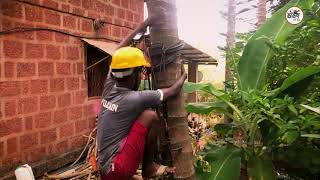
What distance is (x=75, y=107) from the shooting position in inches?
221

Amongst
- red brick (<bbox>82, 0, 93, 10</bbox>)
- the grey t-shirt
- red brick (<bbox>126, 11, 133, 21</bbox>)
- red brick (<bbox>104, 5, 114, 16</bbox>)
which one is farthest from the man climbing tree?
red brick (<bbox>126, 11, 133, 21</bbox>)

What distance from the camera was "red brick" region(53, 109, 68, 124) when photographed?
5148 millimetres

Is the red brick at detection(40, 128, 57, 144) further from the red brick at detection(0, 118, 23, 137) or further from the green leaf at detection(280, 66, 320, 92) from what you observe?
the green leaf at detection(280, 66, 320, 92)

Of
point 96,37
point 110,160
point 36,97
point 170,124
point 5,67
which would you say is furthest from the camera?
point 96,37

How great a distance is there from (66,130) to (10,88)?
1.29 metres

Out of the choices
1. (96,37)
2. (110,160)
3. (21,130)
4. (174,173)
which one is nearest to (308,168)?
(174,173)

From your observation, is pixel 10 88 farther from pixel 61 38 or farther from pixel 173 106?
pixel 173 106

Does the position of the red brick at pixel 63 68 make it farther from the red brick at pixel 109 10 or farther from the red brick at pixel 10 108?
the red brick at pixel 109 10

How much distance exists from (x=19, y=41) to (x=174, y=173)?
2.79m

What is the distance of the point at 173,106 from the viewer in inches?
110

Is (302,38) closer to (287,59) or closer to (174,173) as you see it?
(287,59)

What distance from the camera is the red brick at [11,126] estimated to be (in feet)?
14.0

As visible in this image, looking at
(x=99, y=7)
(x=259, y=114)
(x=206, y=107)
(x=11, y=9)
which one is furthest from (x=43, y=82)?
(x=259, y=114)

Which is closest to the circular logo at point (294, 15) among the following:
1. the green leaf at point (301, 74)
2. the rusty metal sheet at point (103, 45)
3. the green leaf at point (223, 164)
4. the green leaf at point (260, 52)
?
the green leaf at point (260, 52)
